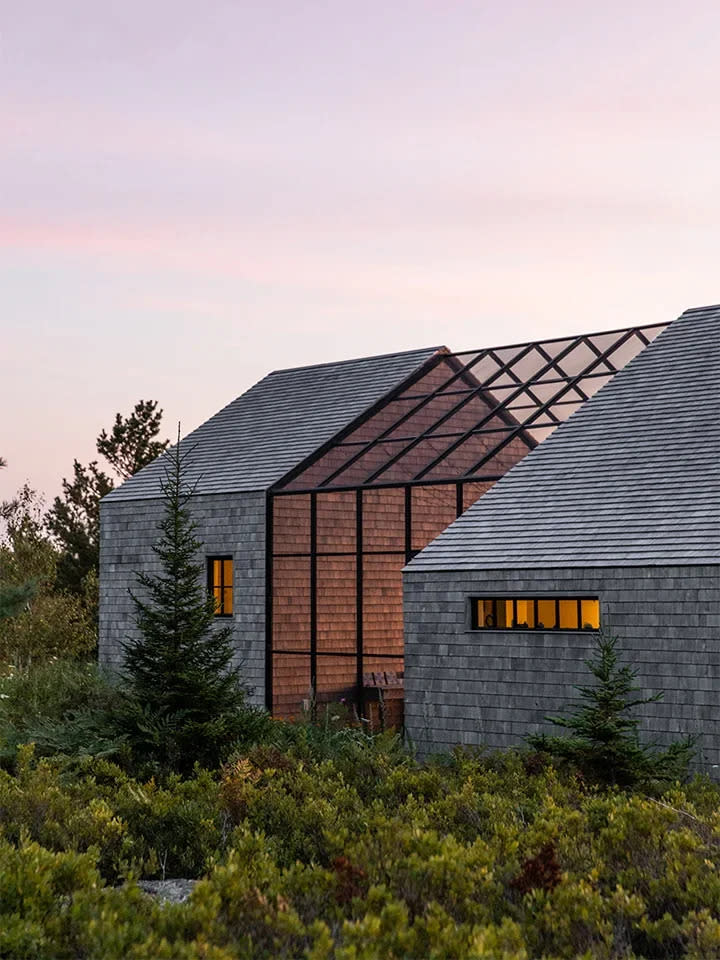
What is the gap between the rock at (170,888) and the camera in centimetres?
741

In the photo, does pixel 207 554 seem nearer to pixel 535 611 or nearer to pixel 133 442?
pixel 535 611

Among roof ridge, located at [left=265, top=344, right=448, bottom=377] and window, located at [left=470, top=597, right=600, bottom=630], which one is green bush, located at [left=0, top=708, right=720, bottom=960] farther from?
roof ridge, located at [left=265, top=344, right=448, bottom=377]

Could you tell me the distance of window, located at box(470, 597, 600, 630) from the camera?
578 inches

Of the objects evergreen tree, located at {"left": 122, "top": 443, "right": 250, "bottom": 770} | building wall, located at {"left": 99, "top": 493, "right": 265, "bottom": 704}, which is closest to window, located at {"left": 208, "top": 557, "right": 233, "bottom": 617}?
building wall, located at {"left": 99, "top": 493, "right": 265, "bottom": 704}

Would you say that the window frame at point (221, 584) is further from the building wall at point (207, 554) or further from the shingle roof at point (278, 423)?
the shingle roof at point (278, 423)

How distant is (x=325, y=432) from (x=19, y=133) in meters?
6.77

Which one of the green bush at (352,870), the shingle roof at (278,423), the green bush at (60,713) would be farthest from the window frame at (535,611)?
the shingle roof at (278,423)

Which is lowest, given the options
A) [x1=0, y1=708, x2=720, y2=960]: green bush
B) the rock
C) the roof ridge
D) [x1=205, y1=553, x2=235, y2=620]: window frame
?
the rock

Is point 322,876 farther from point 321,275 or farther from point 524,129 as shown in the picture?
point 321,275

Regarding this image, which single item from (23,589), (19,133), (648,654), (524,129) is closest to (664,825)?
(648,654)

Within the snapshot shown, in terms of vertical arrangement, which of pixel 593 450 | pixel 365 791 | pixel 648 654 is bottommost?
pixel 365 791

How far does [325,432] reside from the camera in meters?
21.2

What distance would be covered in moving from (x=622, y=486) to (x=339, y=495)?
6751 millimetres

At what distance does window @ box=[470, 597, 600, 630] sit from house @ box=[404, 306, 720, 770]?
2 centimetres
